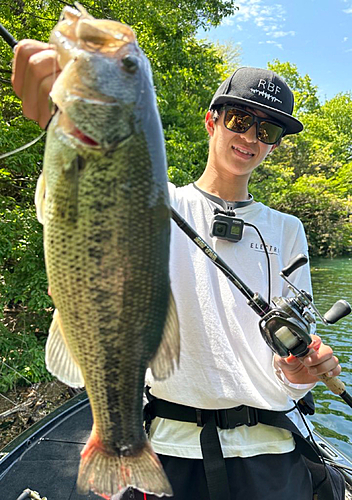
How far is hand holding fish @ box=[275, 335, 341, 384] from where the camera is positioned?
78.8 inches

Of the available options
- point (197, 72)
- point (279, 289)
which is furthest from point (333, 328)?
point (279, 289)

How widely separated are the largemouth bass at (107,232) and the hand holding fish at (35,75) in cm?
15

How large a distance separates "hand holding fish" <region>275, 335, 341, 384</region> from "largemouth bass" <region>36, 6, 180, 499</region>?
3.59ft

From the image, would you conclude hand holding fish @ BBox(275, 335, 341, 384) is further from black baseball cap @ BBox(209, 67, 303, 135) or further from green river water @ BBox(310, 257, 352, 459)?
green river water @ BBox(310, 257, 352, 459)

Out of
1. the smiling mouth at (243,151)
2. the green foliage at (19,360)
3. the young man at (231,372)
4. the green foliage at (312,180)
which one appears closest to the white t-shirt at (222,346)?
the young man at (231,372)

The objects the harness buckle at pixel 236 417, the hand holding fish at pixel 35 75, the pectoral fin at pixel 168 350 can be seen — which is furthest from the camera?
the harness buckle at pixel 236 417

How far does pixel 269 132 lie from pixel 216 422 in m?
1.72

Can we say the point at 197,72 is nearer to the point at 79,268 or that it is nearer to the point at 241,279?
the point at 241,279

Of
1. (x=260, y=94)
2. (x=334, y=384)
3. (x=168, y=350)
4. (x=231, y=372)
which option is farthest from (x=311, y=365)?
(x=260, y=94)

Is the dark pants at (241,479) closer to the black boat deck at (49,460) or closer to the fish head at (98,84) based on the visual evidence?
the fish head at (98,84)

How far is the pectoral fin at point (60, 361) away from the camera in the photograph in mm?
1190

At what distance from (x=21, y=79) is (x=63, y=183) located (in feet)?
1.90

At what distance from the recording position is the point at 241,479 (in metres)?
2.02

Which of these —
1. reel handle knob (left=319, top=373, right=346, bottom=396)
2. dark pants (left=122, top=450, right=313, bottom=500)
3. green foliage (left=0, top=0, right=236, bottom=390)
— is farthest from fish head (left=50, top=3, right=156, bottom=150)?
green foliage (left=0, top=0, right=236, bottom=390)
